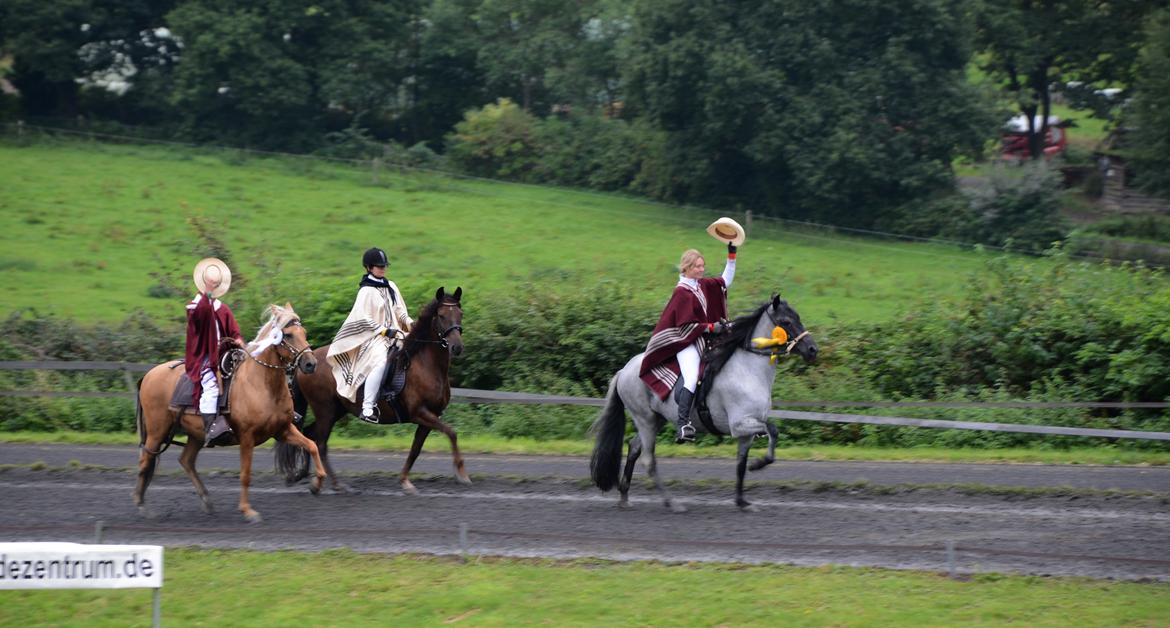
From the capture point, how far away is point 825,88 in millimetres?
38375

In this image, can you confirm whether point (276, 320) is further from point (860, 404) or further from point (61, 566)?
point (860, 404)

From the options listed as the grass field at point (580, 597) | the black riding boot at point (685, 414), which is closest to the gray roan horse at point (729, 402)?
the black riding boot at point (685, 414)

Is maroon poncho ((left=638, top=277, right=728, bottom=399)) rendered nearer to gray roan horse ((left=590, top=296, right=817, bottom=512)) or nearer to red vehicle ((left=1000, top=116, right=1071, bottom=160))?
gray roan horse ((left=590, top=296, right=817, bottom=512))

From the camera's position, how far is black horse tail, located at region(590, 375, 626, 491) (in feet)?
42.0

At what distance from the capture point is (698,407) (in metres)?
12.5

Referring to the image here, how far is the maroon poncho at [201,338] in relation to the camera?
12234 millimetres

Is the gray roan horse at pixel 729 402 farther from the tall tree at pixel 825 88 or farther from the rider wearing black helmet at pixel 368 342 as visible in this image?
the tall tree at pixel 825 88

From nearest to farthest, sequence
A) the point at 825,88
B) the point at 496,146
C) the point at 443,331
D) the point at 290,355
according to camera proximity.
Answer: the point at 290,355 → the point at 443,331 → the point at 825,88 → the point at 496,146

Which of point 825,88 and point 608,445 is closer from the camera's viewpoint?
point 608,445

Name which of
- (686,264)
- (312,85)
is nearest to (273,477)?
(686,264)

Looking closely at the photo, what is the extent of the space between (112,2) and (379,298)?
38.5 metres

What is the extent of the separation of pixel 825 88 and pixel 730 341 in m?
27.6

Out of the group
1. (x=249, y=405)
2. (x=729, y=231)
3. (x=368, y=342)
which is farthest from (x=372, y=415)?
(x=729, y=231)

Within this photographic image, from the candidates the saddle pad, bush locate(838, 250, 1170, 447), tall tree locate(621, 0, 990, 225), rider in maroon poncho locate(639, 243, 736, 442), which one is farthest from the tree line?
the saddle pad
